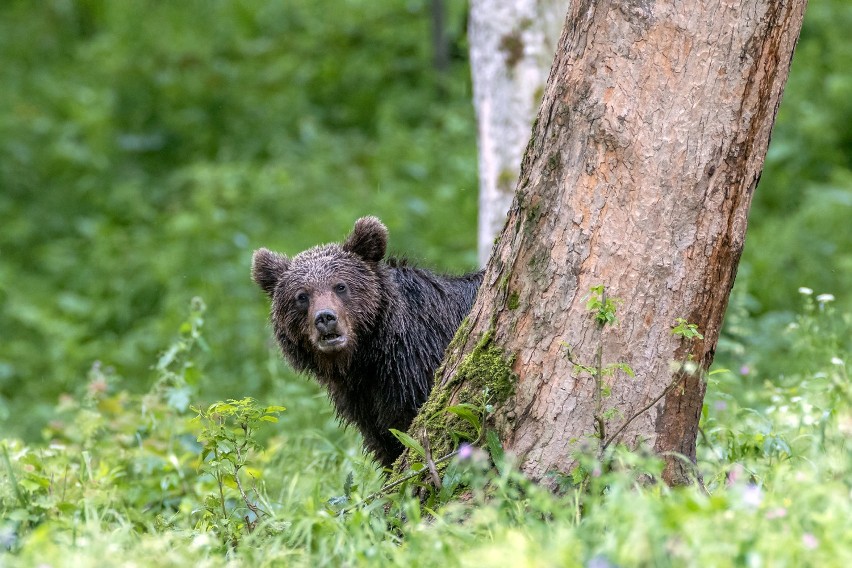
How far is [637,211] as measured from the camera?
4043 millimetres

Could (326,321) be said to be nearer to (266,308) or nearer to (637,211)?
(637,211)

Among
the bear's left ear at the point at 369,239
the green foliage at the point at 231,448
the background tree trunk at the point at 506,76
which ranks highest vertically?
the background tree trunk at the point at 506,76

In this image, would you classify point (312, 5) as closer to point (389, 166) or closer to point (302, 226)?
point (389, 166)

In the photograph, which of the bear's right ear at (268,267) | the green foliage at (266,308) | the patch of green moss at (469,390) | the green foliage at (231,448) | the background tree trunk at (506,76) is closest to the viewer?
the green foliage at (266,308)

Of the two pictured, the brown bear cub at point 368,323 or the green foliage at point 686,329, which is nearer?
the green foliage at point 686,329

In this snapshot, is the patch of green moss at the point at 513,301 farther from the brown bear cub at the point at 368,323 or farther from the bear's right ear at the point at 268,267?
the bear's right ear at the point at 268,267

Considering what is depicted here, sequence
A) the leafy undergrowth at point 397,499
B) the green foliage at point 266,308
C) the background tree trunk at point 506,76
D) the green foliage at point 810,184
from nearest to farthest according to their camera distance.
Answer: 1. the leafy undergrowth at point 397,499
2. the green foliage at point 266,308
3. the background tree trunk at point 506,76
4. the green foliage at point 810,184

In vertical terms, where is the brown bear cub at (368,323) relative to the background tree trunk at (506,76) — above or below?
below

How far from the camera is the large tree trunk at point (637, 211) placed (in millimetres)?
3992

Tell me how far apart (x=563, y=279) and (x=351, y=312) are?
211 cm

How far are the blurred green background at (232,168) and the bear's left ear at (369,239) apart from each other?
2.66 meters

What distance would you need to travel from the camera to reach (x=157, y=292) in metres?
11.6

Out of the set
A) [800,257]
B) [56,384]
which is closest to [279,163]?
[56,384]

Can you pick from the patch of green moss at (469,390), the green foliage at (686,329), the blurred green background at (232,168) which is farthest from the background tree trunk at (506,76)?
the green foliage at (686,329)
